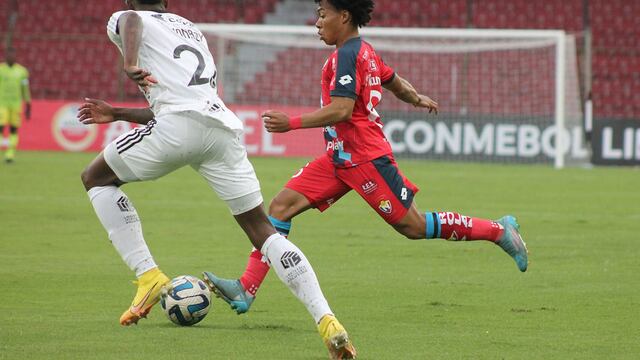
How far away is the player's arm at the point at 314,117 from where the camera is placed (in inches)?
267

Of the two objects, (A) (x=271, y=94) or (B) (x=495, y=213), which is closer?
(B) (x=495, y=213)

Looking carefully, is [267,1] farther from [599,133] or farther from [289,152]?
[599,133]

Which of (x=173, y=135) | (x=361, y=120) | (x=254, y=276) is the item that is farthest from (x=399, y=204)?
(x=173, y=135)

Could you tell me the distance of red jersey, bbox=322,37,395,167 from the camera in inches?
305

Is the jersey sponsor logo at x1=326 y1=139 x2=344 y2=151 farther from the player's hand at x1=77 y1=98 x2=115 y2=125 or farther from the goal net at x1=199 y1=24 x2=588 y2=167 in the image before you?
the goal net at x1=199 y1=24 x2=588 y2=167

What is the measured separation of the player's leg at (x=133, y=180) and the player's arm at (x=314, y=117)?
1.64 ft

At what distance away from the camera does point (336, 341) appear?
6.23m

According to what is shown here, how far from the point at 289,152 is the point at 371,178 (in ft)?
64.1

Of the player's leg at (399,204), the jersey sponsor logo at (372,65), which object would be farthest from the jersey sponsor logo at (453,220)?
the jersey sponsor logo at (372,65)

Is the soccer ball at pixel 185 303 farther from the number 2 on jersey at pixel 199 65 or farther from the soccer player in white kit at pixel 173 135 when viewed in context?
the number 2 on jersey at pixel 199 65

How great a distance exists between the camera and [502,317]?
794 cm

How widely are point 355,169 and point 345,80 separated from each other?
0.90m

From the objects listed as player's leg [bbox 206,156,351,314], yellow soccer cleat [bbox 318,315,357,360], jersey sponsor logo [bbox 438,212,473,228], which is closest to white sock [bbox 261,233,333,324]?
yellow soccer cleat [bbox 318,315,357,360]

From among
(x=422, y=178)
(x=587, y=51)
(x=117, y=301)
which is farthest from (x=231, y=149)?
(x=587, y=51)
